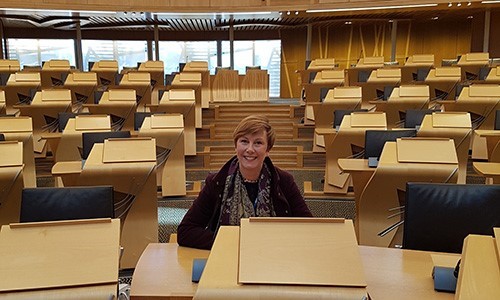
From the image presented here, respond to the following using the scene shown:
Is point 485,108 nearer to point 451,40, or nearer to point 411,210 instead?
point 411,210

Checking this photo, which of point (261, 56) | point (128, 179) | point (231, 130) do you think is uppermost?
point (261, 56)

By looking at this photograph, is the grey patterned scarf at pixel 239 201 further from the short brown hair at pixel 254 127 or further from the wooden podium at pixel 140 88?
the wooden podium at pixel 140 88

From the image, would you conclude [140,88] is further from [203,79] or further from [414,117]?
[414,117]

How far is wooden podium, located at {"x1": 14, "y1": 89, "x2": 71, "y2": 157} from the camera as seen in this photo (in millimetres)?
6035

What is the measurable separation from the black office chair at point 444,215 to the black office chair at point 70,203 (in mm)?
1461

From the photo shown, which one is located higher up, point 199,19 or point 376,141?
point 199,19

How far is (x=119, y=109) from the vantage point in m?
6.19

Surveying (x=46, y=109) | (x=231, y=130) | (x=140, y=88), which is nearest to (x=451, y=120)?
(x=231, y=130)

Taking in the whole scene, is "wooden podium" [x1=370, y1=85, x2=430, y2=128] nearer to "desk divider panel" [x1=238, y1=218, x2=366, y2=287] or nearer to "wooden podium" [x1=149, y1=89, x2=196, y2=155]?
"wooden podium" [x1=149, y1=89, x2=196, y2=155]

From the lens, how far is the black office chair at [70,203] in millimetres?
2453

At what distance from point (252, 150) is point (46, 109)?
4.46 m

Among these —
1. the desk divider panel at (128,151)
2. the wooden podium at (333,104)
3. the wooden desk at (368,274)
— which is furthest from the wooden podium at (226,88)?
the wooden desk at (368,274)

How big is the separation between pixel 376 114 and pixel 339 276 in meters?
3.61

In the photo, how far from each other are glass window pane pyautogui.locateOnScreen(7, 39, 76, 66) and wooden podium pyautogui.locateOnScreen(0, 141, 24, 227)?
1282cm
